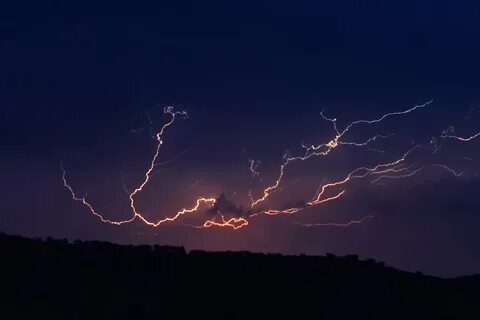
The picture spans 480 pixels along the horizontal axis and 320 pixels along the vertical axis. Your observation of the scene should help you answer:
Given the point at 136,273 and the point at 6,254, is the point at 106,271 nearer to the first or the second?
the point at 136,273

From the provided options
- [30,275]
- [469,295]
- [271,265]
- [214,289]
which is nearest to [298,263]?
[271,265]

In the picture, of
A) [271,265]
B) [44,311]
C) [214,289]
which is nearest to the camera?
[44,311]

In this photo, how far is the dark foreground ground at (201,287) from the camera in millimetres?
37719

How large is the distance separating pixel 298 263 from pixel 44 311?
1169cm

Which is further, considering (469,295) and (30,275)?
(469,295)

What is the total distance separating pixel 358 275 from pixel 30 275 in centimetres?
1369

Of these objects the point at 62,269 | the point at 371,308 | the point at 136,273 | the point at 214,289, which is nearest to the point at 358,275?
the point at 371,308

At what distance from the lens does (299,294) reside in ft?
131

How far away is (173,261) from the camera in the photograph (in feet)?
139

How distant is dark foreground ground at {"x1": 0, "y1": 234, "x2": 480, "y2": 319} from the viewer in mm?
37719

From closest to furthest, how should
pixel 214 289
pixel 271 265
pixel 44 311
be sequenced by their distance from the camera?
1. pixel 44 311
2. pixel 214 289
3. pixel 271 265

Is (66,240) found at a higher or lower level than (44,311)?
higher

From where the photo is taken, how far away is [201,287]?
3984cm

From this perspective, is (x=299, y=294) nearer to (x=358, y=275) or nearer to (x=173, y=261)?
(x=358, y=275)
